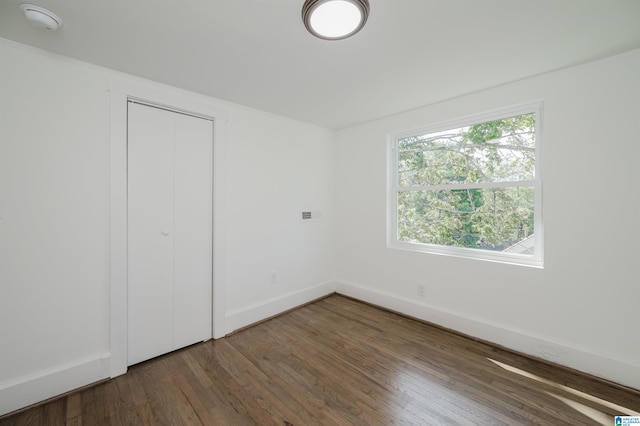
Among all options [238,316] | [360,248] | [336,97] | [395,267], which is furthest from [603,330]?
[238,316]

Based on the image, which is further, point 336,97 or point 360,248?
point 360,248

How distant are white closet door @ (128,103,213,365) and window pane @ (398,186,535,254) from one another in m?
2.33

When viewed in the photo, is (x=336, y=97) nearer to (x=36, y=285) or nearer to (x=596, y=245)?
(x=596, y=245)

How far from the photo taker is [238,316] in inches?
109

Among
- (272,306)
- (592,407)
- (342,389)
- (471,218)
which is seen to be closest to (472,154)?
(471,218)

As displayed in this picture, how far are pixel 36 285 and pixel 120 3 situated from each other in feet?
6.20

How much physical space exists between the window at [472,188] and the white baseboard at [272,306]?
4.13 feet

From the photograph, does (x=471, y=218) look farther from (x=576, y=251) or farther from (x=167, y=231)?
(x=167, y=231)

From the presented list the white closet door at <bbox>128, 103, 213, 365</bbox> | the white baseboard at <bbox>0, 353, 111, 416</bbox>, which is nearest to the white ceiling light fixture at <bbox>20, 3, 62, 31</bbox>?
the white closet door at <bbox>128, 103, 213, 365</bbox>

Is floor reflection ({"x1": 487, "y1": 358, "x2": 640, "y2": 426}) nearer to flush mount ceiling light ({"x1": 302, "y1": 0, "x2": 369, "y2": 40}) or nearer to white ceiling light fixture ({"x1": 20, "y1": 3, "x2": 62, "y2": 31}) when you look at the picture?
flush mount ceiling light ({"x1": 302, "y1": 0, "x2": 369, "y2": 40})

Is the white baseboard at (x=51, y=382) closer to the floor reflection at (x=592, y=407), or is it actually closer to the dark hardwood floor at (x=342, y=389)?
the dark hardwood floor at (x=342, y=389)

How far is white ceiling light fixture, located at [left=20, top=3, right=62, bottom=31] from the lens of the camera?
1.40 m

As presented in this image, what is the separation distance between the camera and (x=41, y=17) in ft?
4.76

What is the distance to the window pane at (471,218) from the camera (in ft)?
8.00
